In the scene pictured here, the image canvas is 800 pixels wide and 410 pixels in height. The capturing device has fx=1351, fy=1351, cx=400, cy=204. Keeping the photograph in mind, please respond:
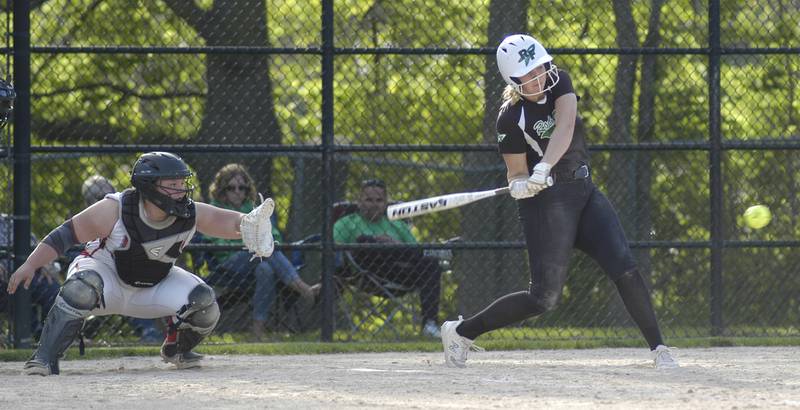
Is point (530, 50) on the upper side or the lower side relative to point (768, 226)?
upper

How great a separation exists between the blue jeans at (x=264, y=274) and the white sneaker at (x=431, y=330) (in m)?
0.89

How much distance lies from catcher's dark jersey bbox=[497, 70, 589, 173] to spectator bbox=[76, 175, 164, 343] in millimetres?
3171

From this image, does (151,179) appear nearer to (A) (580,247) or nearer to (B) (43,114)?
(A) (580,247)

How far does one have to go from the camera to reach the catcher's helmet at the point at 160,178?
252 inches

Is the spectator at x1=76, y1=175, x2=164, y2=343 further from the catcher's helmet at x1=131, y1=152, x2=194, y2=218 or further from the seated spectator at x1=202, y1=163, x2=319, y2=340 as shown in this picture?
the catcher's helmet at x1=131, y1=152, x2=194, y2=218

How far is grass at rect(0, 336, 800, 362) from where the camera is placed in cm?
801

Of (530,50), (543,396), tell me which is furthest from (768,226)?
(543,396)

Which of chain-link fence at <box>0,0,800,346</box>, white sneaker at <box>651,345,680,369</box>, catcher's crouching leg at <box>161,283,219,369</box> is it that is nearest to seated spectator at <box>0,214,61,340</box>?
chain-link fence at <box>0,0,800,346</box>

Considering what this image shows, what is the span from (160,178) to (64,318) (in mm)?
809

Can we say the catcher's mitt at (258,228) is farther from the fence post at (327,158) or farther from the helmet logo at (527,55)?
the fence post at (327,158)

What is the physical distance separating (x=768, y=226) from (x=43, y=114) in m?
5.93

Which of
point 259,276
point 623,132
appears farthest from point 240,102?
point 623,132

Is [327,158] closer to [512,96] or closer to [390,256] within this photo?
[390,256]

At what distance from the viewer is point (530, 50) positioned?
635cm
